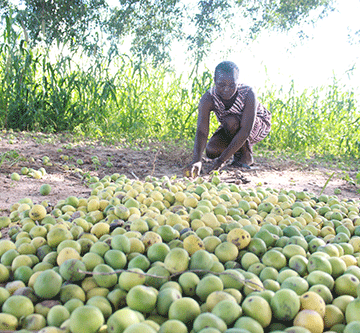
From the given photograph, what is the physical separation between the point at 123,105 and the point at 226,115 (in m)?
2.38

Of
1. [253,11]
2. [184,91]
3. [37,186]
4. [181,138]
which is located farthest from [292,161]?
[253,11]

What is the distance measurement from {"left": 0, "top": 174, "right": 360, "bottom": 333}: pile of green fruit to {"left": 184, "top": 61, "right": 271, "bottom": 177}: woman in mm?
1618

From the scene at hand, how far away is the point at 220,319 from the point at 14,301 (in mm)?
686

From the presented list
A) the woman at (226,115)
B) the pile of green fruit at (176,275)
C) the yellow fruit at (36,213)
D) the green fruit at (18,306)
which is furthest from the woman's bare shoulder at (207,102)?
the green fruit at (18,306)

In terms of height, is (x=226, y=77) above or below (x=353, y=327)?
above

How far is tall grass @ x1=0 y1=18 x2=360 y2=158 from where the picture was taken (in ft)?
16.9

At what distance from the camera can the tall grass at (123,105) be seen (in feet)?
16.9

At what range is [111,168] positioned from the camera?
12.3 feet

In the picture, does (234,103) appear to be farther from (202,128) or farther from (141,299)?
(141,299)

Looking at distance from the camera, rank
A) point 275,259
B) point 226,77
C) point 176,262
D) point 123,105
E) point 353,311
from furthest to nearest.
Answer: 1. point 123,105
2. point 226,77
3. point 275,259
4. point 176,262
5. point 353,311

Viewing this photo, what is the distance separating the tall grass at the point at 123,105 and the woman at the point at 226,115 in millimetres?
1210

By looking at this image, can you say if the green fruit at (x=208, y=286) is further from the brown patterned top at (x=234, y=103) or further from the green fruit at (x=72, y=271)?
the brown patterned top at (x=234, y=103)

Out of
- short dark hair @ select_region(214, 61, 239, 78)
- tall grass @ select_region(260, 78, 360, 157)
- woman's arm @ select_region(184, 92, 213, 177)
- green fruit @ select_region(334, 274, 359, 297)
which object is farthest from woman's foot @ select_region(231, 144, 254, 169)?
green fruit @ select_region(334, 274, 359, 297)

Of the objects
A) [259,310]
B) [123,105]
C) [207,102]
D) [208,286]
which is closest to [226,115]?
[207,102]
